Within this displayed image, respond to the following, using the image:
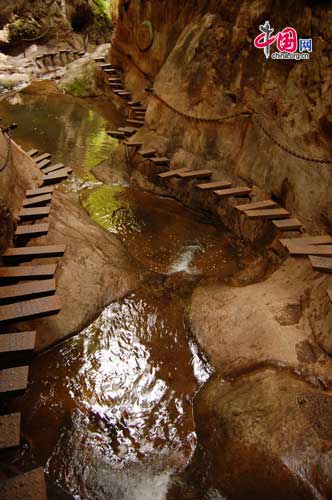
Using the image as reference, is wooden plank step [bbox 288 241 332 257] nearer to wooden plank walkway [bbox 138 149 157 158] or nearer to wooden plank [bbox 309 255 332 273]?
wooden plank [bbox 309 255 332 273]

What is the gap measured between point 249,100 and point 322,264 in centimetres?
406

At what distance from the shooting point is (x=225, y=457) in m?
3.00

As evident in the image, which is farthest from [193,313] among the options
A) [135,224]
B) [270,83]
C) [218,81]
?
[218,81]

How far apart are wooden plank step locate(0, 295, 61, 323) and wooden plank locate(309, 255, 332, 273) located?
9.90 feet

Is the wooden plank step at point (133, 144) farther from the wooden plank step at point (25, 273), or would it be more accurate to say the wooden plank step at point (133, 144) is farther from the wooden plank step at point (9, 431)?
the wooden plank step at point (9, 431)

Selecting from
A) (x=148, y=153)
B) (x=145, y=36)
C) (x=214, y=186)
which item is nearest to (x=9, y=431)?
(x=214, y=186)

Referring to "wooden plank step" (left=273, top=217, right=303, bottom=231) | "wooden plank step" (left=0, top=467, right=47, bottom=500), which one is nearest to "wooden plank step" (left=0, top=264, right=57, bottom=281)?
"wooden plank step" (left=0, top=467, right=47, bottom=500)

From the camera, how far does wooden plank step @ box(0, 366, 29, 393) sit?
9.02 feet

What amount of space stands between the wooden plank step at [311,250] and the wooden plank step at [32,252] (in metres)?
3.02

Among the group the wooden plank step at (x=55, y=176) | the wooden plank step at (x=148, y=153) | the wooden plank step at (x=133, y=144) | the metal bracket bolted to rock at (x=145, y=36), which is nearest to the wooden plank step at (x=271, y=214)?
the wooden plank step at (x=148, y=153)

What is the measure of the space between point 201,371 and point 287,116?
4.53 meters

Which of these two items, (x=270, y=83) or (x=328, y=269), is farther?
(x=270, y=83)

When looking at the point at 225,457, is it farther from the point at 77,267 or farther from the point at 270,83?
the point at 270,83

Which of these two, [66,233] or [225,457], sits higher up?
[66,233]
